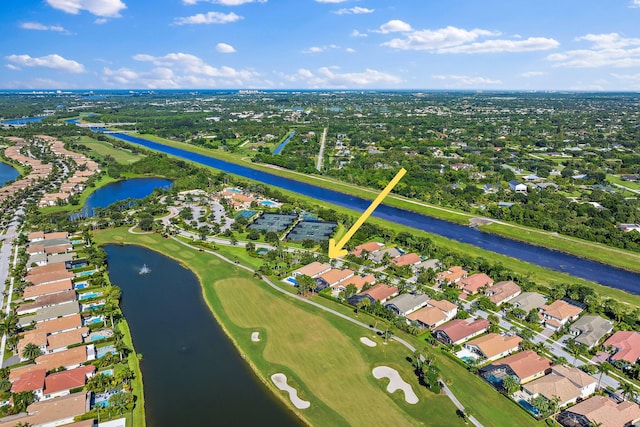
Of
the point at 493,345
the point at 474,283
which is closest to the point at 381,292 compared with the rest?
the point at 474,283

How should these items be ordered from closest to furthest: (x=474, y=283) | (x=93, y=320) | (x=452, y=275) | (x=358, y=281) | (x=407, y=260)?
(x=93, y=320), (x=474, y=283), (x=358, y=281), (x=452, y=275), (x=407, y=260)

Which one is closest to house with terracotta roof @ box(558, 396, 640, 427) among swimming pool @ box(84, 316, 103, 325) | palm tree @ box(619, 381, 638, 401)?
palm tree @ box(619, 381, 638, 401)

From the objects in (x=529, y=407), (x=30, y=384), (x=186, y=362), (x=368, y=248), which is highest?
(x=368, y=248)

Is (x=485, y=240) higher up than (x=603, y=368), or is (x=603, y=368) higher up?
(x=603, y=368)

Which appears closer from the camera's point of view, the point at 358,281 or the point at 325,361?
the point at 325,361

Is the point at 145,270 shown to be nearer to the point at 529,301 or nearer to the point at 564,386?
the point at 529,301

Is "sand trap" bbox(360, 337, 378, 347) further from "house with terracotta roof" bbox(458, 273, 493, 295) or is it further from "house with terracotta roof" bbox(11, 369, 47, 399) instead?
"house with terracotta roof" bbox(11, 369, 47, 399)

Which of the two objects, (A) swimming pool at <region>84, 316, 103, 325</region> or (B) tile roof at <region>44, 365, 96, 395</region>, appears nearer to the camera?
(B) tile roof at <region>44, 365, 96, 395</region>
